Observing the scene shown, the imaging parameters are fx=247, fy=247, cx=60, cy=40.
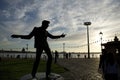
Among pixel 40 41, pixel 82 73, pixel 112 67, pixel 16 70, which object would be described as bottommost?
pixel 82 73

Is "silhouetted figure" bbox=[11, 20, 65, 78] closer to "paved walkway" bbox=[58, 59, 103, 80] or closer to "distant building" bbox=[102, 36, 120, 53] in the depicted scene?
"paved walkway" bbox=[58, 59, 103, 80]

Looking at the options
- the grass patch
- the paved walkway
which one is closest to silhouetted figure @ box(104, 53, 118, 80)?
the paved walkway

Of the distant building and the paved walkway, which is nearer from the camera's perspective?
the paved walkway

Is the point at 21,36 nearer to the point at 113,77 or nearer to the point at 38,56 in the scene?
the point at 38,56

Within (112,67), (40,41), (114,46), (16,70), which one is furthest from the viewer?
(16,70)

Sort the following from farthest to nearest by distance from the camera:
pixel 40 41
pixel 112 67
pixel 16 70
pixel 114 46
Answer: pixel 16 70
pixel 114 46
pixel 112 67
pixel 40 41

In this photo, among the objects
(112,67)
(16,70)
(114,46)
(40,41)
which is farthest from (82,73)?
(40,41)

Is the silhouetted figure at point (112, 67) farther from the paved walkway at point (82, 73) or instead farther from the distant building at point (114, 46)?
the distant building at point (114, 46)

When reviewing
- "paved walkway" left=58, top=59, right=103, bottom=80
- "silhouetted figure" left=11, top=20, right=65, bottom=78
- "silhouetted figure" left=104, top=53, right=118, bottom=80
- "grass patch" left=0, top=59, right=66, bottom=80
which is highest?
"silhouetted figure" left=11, top=20, right=65, bottom=78

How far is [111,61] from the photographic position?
12852mm

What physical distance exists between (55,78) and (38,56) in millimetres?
1133

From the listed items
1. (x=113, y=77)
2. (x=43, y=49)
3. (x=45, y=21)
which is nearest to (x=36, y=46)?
(x=43, y=49)

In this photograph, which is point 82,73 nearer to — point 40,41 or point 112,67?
point 112,67

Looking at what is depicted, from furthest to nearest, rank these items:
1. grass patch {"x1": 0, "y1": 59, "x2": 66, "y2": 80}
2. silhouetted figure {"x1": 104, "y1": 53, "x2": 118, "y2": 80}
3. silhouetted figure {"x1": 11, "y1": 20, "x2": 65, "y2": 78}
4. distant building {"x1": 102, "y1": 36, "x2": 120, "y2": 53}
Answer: distant building {"x1": 102, "y1": 36, "x2": 120, "y2": 53} < grass patch {"x1": 0, "y1": 59, "x2": 66, "y2": 80} < silhouetted figure {"x1": 104, "y1": 53, "x2": 118, "y2": 80} < silhouetted figure {"x1": 11, "y1": 20, "x2": 65, "y2": 78}
